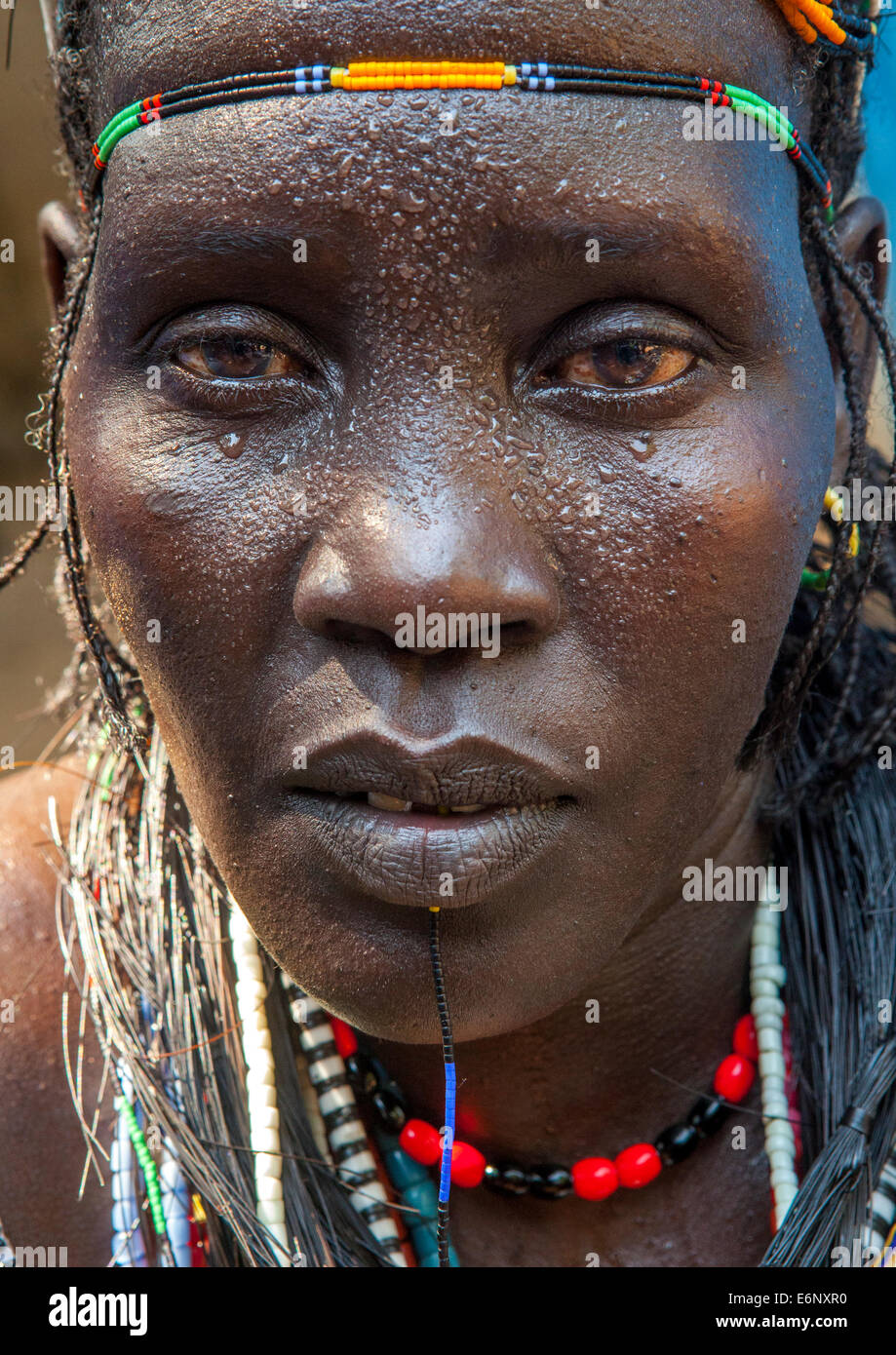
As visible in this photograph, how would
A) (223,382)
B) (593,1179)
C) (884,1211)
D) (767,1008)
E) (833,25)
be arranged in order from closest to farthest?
(223,382) → (833,25) → (884,1211) → (593,1179) → (767,1008)

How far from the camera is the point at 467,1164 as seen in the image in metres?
2.30

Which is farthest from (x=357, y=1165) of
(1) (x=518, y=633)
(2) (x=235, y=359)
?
(2) (x=235, y=359)

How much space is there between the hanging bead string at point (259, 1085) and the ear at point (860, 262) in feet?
4.12

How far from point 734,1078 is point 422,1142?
54 centimetres

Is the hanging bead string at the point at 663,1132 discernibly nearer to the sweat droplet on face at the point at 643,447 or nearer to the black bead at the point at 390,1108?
the black bead at the point at 390,1108

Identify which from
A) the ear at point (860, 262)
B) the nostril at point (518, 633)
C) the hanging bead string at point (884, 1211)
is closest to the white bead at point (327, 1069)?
the hanging bead string at point (884, 1211)

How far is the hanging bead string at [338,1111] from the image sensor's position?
2303mm

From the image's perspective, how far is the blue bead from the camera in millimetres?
2350

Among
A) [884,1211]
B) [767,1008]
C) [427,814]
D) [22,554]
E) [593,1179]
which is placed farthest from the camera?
[22,554]

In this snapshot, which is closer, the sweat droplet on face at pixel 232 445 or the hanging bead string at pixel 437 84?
the hanging bead string at pixel 437 84

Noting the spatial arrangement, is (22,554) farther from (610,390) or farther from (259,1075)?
(610,390)

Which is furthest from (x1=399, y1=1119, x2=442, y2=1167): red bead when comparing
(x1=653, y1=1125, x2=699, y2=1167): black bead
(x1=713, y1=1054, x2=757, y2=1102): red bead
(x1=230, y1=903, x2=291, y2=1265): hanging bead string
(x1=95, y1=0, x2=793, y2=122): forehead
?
(x1=95, y1=0, x2=793, y2=122): forehead
